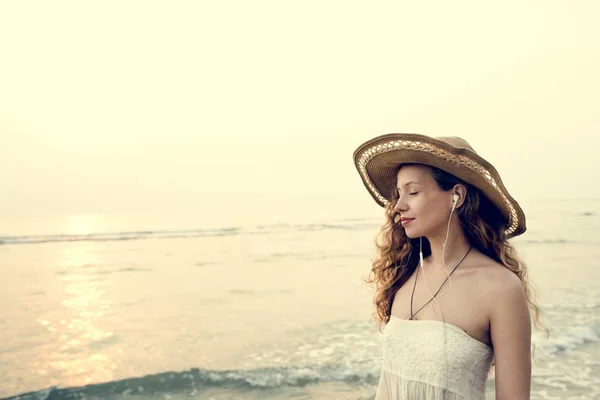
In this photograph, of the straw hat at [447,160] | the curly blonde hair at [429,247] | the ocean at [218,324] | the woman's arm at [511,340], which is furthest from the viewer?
the ocean at [218,324]

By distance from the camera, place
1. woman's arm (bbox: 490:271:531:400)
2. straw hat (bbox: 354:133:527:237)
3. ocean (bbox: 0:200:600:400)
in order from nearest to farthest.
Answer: woman's arm (bbox: 490:271:531:400) → straw hat (bbox: 354:133:527:237) → ocean (bbox: 0:200:600:400)

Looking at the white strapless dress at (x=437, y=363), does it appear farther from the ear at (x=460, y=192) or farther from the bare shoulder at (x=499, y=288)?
the ear at (x=460, y=192)

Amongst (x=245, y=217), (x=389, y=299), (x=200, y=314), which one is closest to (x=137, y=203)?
(x=245, y=217)

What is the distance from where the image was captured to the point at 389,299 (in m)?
2.64

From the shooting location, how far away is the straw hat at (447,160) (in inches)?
88.1

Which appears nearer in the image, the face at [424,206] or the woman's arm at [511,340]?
the woman's arm at [511,340]

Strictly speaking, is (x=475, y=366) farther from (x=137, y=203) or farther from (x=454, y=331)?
(x=137, y=203)

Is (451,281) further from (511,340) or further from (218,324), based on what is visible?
(218,324)

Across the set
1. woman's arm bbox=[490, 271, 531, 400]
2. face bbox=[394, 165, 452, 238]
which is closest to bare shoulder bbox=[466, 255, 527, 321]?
woman's arm bbox=[490, 271, 531, 400]

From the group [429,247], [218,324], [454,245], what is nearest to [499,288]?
[454,245]

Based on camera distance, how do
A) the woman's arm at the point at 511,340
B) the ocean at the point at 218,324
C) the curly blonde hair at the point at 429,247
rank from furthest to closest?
the ocean at the point at 218,324 → the curly blonde hair at the point at 429,247 → the woman's arm at the point at 511,340

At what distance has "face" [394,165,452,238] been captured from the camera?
7.63 feet

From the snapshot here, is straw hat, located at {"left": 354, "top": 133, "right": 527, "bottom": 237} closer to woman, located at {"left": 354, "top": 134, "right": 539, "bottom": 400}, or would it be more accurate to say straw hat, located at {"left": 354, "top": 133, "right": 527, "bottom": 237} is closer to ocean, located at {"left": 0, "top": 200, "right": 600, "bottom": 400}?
woman, located at {"left": 354, "top": 134, "right": 539, "bottom": 400}

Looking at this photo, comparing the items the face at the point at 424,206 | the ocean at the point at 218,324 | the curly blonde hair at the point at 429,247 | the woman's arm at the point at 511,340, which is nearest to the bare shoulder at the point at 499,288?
the woman's arm at the point at 511,340
